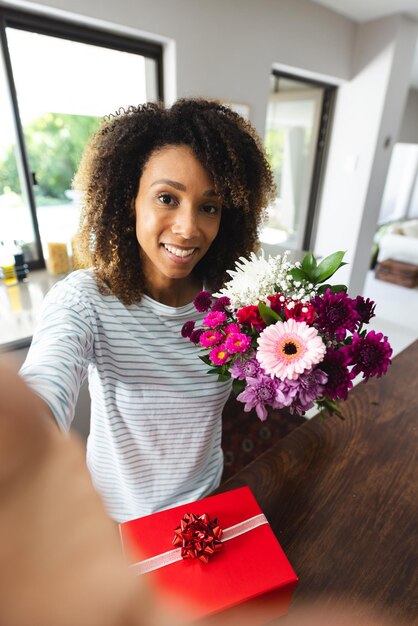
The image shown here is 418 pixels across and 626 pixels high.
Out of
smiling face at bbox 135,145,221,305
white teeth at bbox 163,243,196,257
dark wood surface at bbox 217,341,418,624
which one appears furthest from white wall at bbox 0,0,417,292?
dark wood surface at bbox 217,341,418,624

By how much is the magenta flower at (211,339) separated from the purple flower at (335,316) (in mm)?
150

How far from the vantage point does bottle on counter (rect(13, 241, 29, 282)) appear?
70.8 inches

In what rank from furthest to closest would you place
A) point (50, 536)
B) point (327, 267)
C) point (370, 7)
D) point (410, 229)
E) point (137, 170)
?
1. point (410, 229)
2. point (370, 7)
3. point (137, 170)
4. point (327, 267)
5. point (50, 536)

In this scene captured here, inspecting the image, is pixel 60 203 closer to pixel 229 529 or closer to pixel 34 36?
pixel 34 36

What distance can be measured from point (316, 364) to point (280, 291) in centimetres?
16

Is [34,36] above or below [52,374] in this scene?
above

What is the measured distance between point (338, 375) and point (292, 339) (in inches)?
3.1

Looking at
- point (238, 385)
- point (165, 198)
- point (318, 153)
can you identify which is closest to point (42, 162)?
point (165, 198)

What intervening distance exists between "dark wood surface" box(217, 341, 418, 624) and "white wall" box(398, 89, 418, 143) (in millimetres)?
6499

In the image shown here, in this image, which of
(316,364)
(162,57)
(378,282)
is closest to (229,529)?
(316,364)

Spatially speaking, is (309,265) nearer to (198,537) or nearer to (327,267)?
(327,267)

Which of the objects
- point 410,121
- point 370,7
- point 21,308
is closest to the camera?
point 21,308

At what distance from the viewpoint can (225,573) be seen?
1.74ft

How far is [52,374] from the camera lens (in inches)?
20.9
